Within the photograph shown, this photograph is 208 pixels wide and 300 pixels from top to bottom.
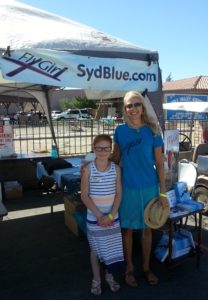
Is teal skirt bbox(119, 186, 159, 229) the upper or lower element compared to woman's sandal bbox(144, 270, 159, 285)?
upper

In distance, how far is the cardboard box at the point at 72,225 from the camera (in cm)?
492

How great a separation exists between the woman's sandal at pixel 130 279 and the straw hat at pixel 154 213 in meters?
0.62

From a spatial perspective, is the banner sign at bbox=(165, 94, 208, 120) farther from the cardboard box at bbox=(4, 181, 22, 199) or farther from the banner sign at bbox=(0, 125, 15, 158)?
the cardboard box at bbox=(4, 181, 22, 199)

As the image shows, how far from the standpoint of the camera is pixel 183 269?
4.00 m

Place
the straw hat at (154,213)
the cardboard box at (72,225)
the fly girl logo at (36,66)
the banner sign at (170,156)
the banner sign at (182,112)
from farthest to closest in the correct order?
the banner sign at (182,112) < the banner sign at (170,156) < the cardboard box at (72,225) < the fly girl logo at (36,66) < the straw hat at (154,213)

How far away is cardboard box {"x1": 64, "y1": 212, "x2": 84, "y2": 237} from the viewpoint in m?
4.92

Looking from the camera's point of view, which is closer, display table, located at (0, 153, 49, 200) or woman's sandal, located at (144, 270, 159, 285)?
woman's sandal, located at (144, 270, 159, 285)

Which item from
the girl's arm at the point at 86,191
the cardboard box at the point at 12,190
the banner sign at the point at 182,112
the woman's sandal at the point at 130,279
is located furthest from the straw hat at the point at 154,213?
the banner sign at the point at 182,112

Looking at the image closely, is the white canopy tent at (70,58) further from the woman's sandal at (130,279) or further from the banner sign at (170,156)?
the woman's sandal at (130,279)

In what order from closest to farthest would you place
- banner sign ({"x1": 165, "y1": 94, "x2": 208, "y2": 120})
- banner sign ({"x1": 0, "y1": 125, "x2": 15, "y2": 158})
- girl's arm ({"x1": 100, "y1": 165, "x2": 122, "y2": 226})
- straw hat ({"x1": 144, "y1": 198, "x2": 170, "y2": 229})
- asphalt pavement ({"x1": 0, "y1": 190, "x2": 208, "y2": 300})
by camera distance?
girl's arm ({"x1": 100, "y1": 165, "x2": 122, "y2": 226}), straw hat ({"x1": 144, "y1": 198, "x2": 170, "y2": 229}), asphalt pavement ({"x1": 0, "y1": 190, "x2": 208, "y2": 300}), banner sign ({"x1": 0, "y1": 125, "x2": 15, "y2": 158}), banner sign ({"x1": 165, "y1": 94, "x2": 208, "y2": 120})

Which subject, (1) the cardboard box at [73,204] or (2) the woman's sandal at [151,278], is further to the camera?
(1) the cardboard box at [73,204]

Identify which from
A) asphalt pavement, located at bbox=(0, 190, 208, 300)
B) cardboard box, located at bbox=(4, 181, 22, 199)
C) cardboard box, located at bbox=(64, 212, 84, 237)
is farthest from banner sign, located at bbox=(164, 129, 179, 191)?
cardboard box, located at bbox=(4, 181, 22, 199)

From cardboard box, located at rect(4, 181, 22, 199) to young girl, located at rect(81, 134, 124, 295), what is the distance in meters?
4.09

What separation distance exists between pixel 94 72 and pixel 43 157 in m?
4.24
